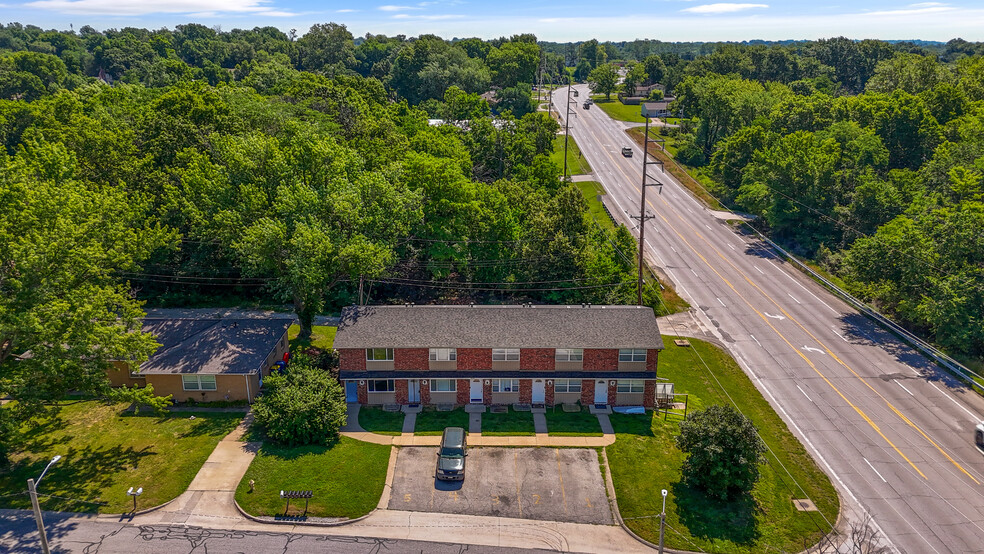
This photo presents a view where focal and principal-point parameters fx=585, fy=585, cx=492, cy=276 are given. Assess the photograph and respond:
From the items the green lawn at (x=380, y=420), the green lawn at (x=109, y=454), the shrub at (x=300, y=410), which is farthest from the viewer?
the green lawn at (x=380, y=420)

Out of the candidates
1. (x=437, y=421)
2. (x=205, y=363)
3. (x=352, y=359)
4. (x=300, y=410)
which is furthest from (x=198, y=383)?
(x=437, y=421)

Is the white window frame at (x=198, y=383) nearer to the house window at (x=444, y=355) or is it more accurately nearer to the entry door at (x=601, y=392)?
the house window at (x=444, y=355)

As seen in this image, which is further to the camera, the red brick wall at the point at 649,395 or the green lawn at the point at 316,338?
the green lawn at the point at 316,338

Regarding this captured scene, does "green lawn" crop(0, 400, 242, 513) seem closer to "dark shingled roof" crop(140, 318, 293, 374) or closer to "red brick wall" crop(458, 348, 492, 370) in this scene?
"dark shingled roof" crop(140, 318, 293, 374)

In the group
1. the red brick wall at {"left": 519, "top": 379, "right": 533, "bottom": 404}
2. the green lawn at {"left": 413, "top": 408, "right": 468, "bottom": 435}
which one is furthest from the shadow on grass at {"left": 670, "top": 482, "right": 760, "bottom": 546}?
the green lawn at {"left": 413, "top": 408, "right": 468, "bottom": 435}

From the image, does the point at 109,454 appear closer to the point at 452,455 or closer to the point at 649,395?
the point at 452,455

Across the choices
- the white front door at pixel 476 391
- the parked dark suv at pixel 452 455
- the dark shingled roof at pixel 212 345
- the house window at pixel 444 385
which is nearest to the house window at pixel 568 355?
the white front door at pixel 476 391

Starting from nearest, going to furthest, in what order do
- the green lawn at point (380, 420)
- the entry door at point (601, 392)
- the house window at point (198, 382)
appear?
the green lawn at point (380, 420)
the house window at point (198, 382)
the entry door at point (601, 392)
